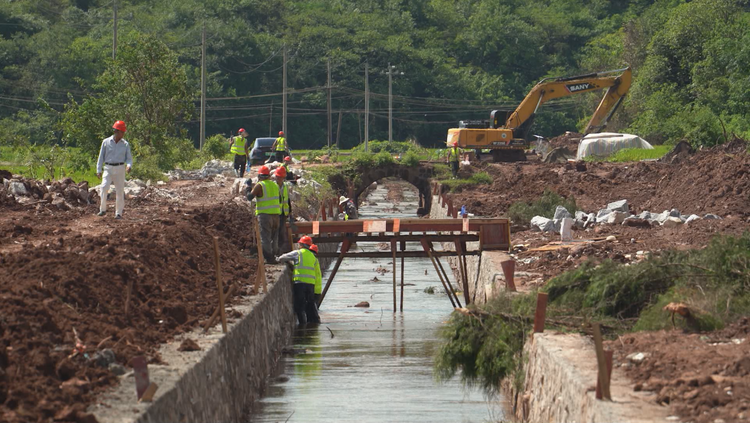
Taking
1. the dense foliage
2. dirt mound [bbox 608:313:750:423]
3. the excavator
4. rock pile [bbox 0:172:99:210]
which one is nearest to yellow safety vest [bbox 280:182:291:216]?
rock pile [bbox 0:172:99:210]

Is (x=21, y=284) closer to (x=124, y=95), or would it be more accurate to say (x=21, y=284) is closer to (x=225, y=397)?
(x=225, y=397)

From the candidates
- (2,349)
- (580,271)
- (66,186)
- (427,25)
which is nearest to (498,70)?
(427,25)

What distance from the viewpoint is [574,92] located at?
164 ft

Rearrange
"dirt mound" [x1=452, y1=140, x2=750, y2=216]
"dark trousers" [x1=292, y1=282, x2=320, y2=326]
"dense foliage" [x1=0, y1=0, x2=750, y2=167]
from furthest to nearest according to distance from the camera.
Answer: "dense foliage" [x1=0, y1=0, x2=750, y2=167] → "dirt mound" [x1=452, y1=140, x2=750, y2=216] → "dark trousers" [x1=292, y1=282, x2=320, y2=326]

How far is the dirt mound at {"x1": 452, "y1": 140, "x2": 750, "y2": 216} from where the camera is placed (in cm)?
2836

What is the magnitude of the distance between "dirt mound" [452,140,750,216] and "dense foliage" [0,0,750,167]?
1473 centimetres

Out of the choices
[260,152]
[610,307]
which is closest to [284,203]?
[610,307]

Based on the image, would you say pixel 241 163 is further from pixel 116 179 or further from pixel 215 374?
pixel 215 374

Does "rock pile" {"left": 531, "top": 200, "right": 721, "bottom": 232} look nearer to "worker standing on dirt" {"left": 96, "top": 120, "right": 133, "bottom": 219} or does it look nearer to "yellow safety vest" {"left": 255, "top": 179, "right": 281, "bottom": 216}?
"yellow safety vest" {"left": 255, "top": 179, "right": 281, "bottom": 216}

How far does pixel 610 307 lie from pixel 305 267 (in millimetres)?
8079

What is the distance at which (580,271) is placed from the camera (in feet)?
47.4

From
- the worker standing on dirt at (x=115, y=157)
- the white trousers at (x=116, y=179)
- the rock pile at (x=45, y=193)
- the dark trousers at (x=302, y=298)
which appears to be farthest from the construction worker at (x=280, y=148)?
the worker standing on dirt at (x=115, y=157)

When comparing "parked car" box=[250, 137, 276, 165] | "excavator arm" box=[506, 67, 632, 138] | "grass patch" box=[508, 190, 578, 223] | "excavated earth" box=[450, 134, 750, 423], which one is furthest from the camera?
"parked car" box=[250, 137, 276, 165]

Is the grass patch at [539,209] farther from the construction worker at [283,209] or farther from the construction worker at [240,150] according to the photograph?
the construction worker at [283,209]
